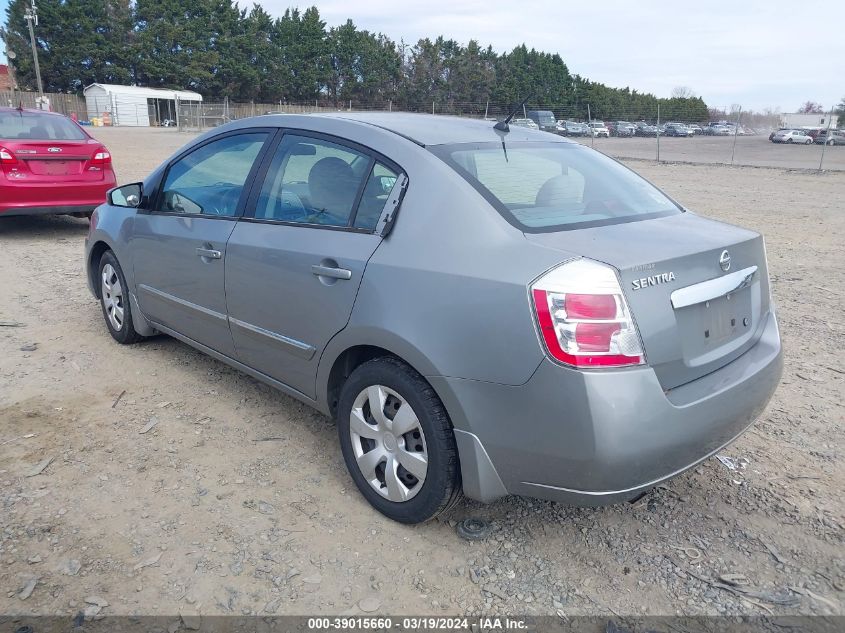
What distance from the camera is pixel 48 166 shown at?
841 cm

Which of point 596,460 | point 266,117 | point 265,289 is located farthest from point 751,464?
point 266,117

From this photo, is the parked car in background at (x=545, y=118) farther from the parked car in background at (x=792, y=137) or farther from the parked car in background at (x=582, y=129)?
the parked car in background at (x=792, y=137)

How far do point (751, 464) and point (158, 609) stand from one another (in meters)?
2.82

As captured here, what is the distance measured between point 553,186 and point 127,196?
2.97m

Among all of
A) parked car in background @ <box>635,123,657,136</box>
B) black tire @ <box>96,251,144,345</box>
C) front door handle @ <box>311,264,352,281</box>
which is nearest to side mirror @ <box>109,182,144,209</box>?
black tire @ <box>96,251,144,345</box>

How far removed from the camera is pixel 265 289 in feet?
11.1

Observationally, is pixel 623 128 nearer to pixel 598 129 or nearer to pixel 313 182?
pixel 598 129

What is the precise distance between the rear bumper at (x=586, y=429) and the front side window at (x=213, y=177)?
1857 millimetres

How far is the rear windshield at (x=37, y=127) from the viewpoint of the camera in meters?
8.44

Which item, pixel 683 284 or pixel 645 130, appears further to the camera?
pixel 645 130

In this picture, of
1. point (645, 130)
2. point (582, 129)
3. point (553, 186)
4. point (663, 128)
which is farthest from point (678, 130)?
point (553, 186)

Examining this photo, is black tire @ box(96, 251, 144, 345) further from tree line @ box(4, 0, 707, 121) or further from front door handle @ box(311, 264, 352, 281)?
tree line @ box(4, 0, 707, 121)

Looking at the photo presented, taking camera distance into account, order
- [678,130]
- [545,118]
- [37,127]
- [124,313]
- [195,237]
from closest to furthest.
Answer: [195,237]
[124,313]
[37,127]
[545,118]
[678,130]

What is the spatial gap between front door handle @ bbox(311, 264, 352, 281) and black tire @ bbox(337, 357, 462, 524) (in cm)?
39
